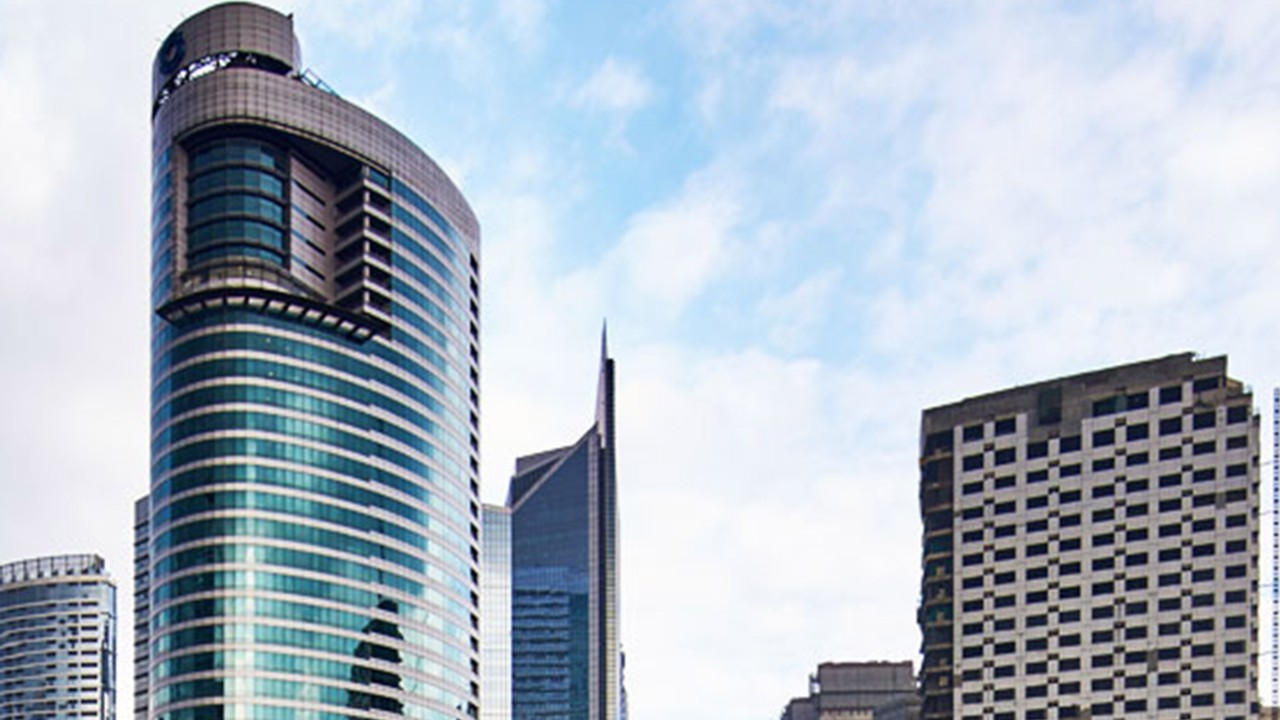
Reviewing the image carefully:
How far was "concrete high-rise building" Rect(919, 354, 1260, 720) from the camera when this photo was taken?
576ft

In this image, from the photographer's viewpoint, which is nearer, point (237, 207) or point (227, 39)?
point (237, 207)

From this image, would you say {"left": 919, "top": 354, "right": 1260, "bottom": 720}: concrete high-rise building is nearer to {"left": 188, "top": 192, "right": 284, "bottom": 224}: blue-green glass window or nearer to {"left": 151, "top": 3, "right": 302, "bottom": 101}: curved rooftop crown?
{"left": 188, "top": 192, "right": 284, "bottom": 224}: blue-green glass window

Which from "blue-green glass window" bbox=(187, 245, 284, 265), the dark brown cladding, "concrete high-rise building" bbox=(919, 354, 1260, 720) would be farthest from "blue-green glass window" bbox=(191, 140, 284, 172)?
"concrete high-rise building" bbox=(919, 354, 1260, 720)

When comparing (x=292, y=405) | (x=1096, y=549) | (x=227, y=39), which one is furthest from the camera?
(x=1096, y=549)

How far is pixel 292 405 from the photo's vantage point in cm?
16688

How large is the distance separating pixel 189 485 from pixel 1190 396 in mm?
127147

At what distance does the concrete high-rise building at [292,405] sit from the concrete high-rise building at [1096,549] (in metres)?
69.8

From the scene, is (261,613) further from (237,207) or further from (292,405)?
(237,207)

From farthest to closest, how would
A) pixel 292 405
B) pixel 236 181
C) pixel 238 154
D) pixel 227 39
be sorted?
pixel 227 39
pixel 238 154
pixel 236 181
pixel 292 405

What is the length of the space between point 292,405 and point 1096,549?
10680cm

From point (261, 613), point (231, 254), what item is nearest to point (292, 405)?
point (231, 254)

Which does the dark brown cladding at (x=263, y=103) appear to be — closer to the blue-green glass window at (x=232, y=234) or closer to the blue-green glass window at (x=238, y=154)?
the blue-green glass window at (x=238, y=154)

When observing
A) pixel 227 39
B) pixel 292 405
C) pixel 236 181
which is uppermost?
pixel 227 39

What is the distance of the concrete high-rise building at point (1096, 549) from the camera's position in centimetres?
17562
